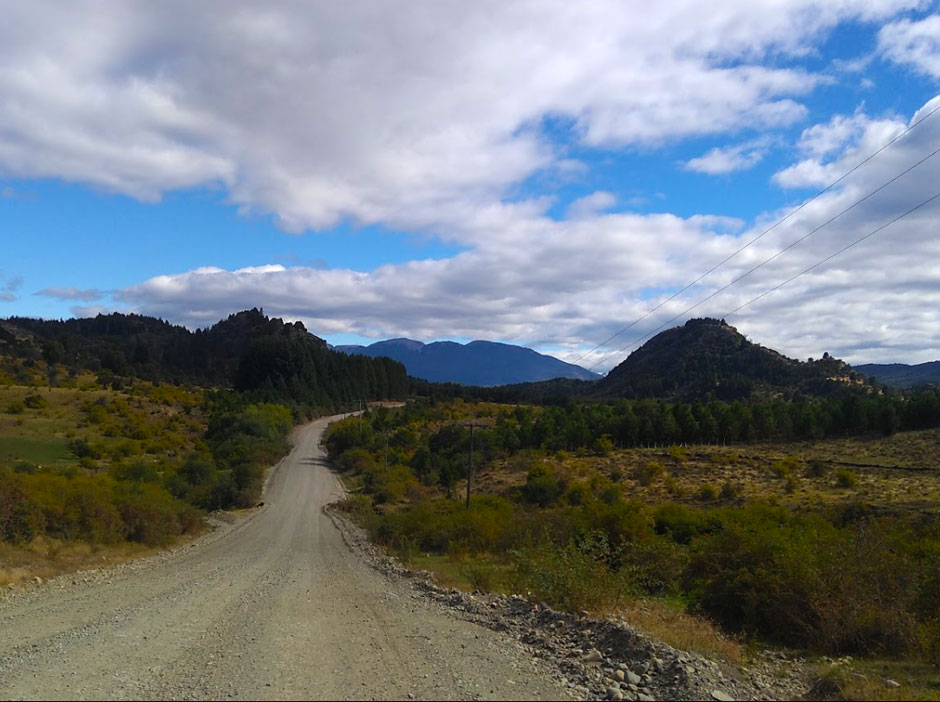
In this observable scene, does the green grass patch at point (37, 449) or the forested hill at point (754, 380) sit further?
the forested hill at point (754, 380)

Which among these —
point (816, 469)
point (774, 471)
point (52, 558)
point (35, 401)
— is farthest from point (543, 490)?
point (35, 401)

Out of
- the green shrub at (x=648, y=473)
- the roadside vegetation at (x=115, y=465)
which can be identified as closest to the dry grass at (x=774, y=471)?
the green shrub at (x=648, y=473)

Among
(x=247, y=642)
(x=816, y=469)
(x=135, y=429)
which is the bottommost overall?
(x=816, y=469)

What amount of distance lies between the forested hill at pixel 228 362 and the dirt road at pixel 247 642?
111m

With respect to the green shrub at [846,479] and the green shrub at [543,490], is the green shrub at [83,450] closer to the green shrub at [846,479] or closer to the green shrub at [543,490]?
the green shrub at [543,490]

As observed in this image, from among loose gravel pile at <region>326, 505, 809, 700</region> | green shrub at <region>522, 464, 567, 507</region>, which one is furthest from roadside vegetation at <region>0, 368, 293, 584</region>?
green shrub at <region>522, 464, 567, 507</region>

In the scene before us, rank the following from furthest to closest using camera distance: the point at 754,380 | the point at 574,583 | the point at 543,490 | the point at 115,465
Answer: the point at 754,380, the point at 543,490, the point at 115,465, the point at 574,583

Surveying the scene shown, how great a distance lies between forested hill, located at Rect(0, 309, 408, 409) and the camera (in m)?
133

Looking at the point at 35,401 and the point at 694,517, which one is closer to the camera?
the point at 694,517

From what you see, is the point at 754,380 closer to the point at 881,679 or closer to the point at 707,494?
the point at 707,494

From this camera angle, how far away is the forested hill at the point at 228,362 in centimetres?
13262

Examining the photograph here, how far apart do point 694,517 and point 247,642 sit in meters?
28.7

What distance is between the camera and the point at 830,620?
41.6 ft

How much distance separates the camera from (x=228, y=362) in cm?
19175
